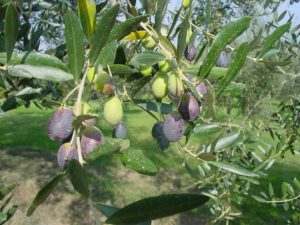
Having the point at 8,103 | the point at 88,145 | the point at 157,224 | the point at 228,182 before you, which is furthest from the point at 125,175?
the point at 88,145

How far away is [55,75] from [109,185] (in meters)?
7.19

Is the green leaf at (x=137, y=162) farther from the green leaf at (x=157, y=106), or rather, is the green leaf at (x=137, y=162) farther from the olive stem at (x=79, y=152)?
the green leaf at (x=157, y=106)

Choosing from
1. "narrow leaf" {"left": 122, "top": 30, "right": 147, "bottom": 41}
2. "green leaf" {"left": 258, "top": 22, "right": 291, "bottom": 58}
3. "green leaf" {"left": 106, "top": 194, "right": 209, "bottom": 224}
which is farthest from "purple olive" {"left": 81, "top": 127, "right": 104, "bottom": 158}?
"green leaf" {"left": 258, "top": 22, "right": 291, "bottom": 58}

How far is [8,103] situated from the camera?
45.8 inches

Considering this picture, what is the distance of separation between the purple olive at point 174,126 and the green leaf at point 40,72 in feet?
0.64

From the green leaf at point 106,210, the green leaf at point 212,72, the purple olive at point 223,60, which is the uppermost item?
the green leaf at point 212,72

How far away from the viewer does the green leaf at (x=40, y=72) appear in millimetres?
739

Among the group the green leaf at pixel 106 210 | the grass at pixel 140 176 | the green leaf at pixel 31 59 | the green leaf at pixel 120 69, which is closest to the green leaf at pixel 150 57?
the green leaf at pixel 120 69

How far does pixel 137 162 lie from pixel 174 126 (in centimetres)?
20

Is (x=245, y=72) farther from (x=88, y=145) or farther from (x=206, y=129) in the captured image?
(x=88, y=145)

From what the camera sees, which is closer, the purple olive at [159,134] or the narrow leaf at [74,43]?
the narrow leaf at [74,43]

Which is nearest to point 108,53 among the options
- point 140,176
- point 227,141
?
point 227,141

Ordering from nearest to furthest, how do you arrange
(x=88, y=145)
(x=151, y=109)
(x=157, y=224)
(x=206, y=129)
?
(x=88, y=145)
(x=151, y=109)
(x=206, y=129)
(x=157, y=224)

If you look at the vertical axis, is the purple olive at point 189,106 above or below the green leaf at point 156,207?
above
